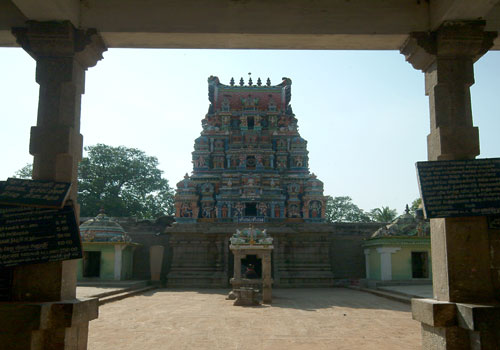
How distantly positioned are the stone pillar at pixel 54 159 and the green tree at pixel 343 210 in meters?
53.0

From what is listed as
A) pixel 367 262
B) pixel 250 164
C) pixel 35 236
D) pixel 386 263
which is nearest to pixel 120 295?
pixel 386 263

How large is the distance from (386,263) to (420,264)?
2380 millimetres

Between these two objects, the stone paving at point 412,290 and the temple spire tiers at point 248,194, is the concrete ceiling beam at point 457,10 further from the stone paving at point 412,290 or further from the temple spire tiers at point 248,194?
the temple spire tiers at point 248,194

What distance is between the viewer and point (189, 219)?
24906 millimetres

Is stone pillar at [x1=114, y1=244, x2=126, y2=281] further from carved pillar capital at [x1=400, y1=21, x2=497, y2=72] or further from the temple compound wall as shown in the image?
carved pillar capital at [x1=400, y1=21, x2=497, y2=72]

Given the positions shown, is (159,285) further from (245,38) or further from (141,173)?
(141,173)

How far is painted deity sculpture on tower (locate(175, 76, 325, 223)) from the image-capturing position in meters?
25.0

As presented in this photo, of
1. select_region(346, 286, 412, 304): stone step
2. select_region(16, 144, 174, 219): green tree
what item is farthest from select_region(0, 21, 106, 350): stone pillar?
select_region(16, 144, 174, 219): green tree

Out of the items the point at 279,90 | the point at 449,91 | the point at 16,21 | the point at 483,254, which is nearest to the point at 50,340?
the point at 16,21

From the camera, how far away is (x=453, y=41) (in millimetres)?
4414

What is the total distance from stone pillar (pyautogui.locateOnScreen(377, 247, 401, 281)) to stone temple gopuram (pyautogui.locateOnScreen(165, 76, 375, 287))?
276 centimetres

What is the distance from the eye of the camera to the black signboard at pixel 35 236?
397 cm

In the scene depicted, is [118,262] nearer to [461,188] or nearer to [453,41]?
[461,188]

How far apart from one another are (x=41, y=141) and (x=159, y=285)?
1896 centimetres
